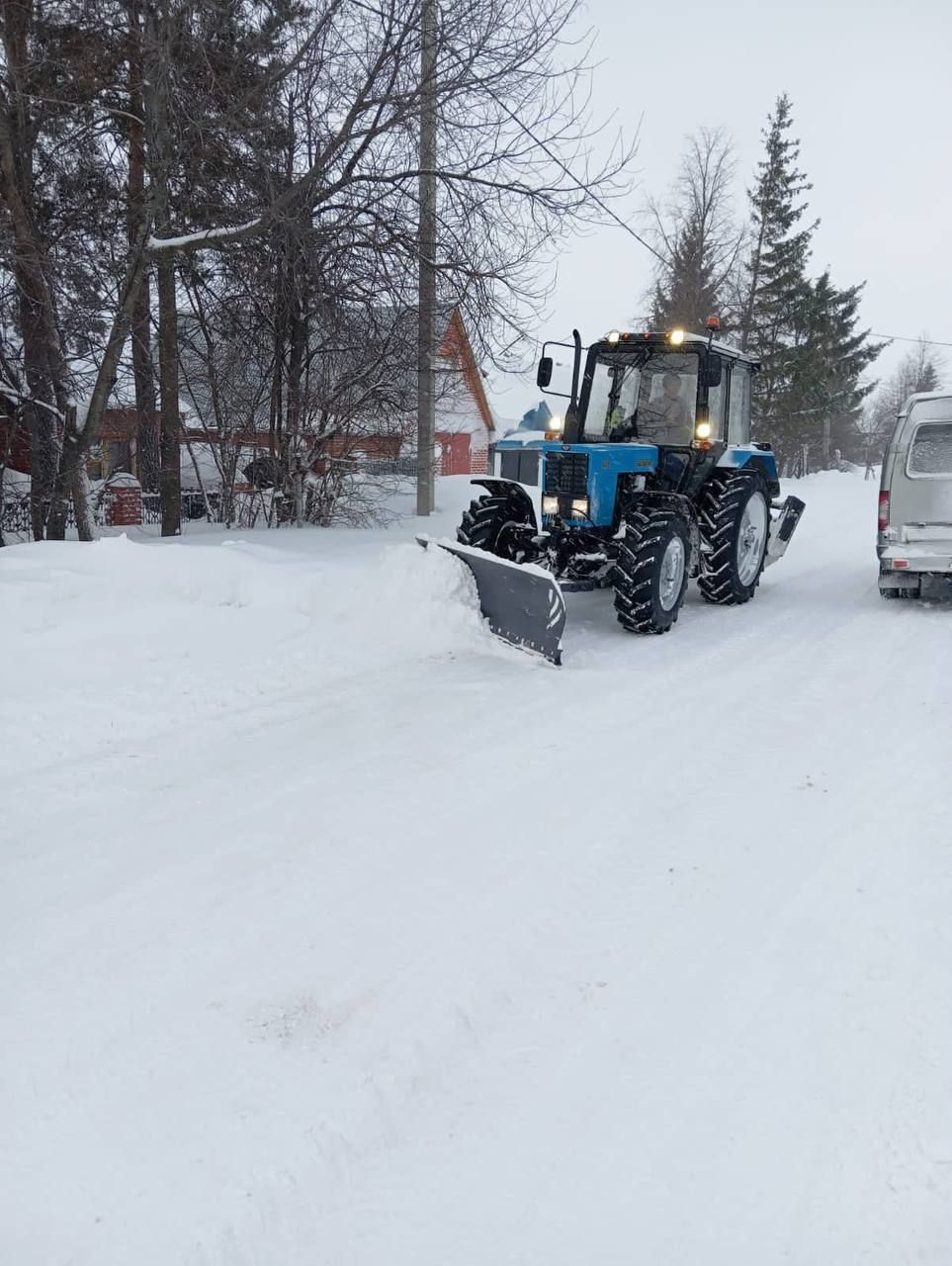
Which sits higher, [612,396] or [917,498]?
[612,396]

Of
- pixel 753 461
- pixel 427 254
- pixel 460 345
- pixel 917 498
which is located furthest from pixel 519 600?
pixel 460 345

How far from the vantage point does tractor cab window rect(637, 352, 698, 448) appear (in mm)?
8406

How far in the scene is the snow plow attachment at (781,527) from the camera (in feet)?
33.3

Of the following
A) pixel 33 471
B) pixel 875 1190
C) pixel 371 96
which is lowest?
pixel 875 1190

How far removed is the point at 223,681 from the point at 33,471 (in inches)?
279

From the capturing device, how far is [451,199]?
10.5 meters

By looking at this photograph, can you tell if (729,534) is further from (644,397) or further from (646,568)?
(646,568)

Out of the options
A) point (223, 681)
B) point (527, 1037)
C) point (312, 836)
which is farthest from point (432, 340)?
point (527, 1037)

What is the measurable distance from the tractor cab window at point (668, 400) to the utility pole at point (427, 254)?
3.49m

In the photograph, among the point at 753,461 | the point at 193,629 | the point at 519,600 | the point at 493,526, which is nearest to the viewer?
the point at 193,629

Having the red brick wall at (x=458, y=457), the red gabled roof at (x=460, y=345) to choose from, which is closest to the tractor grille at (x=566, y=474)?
the red gabled roof at (x=460, y=345)

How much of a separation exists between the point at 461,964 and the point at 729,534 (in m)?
6.44

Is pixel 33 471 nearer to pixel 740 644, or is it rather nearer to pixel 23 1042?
pixel 740 644

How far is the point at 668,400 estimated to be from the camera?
848 centimetres
